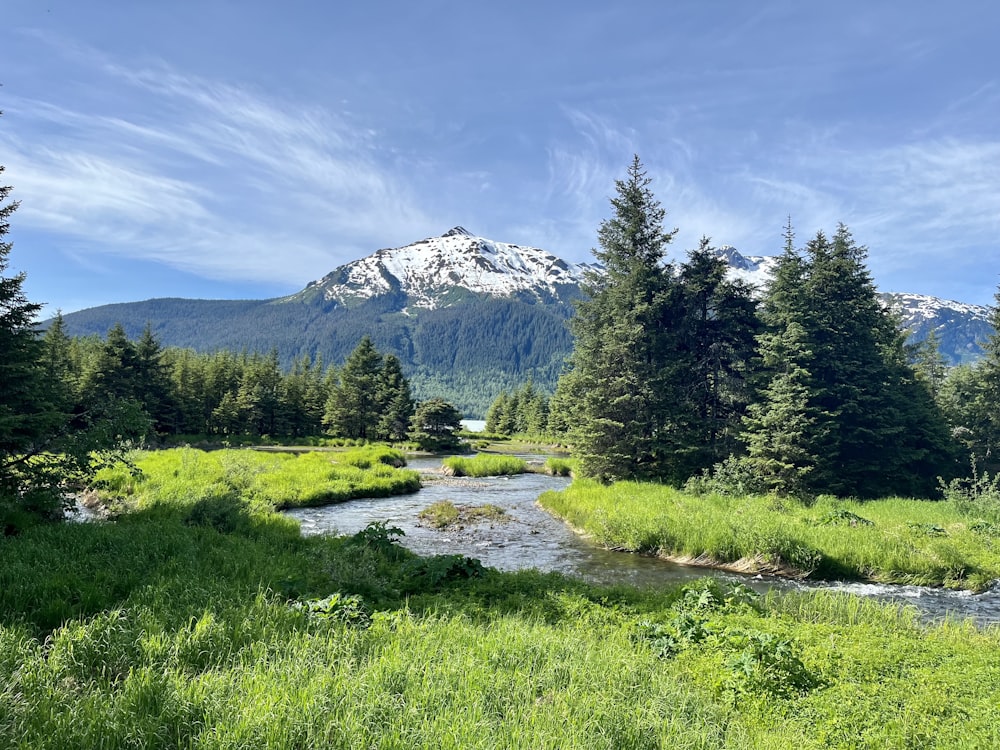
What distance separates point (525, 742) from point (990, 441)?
160ft

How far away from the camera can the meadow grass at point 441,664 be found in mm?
5082

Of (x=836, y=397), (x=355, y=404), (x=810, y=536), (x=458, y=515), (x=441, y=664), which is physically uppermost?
(x=836, y=397)

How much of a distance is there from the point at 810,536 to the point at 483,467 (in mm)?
28811

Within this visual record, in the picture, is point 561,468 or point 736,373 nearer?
point 736,373

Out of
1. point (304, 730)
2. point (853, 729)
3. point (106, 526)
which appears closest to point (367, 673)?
point (304, 730)

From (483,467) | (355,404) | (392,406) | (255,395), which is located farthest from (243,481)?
(255,395)

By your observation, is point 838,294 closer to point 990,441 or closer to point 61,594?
point 990,441

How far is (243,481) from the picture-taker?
26453mm

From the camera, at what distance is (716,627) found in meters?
9.19

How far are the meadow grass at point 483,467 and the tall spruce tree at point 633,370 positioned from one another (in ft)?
42.5

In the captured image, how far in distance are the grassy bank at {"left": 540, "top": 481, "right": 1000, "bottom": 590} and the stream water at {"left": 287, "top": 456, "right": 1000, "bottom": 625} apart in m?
0.71

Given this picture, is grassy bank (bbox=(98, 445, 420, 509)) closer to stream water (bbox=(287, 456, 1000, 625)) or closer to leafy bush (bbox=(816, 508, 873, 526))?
stream water (bbox=(287, 456, 1000, 625))

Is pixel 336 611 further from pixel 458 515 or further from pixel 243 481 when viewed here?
pixel 243 481

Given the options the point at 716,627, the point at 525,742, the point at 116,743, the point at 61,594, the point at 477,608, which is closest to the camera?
the point at 116,743
